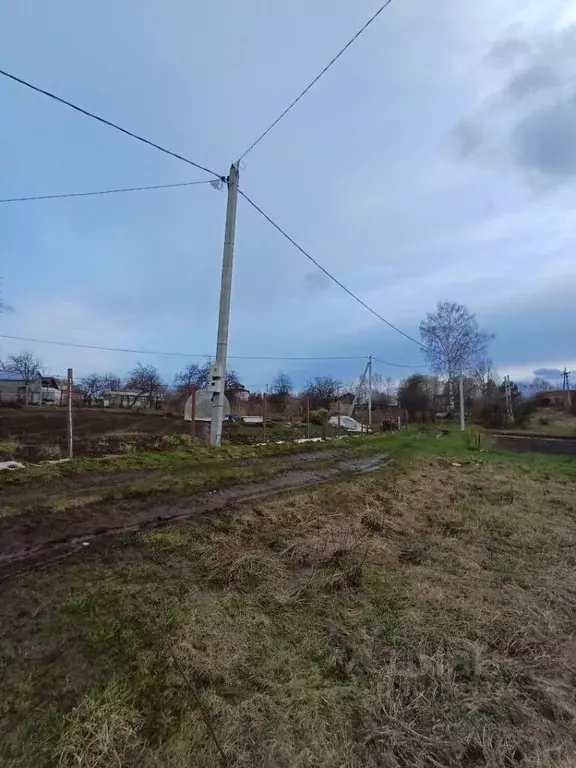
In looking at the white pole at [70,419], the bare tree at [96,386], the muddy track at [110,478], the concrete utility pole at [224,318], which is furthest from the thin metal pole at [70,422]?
the bare tree at [96,386]

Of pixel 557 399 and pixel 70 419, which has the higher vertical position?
pixel 557 399

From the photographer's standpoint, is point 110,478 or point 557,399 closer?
point 110,478

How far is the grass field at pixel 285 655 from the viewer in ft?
6.33

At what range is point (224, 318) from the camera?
1067 centimetres

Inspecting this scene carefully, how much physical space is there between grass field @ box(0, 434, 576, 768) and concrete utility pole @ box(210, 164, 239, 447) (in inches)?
234

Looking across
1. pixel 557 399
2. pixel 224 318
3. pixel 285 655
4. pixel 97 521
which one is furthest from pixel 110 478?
pixel 557 399

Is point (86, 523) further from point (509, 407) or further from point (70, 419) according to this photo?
point (509, 407)

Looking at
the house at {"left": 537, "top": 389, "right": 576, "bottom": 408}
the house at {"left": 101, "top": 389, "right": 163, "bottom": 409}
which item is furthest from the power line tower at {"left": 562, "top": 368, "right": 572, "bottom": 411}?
the house at {"left": 101, "top": 389, "right": 163, "bottom": 409}

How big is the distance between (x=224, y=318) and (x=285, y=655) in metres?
8.77

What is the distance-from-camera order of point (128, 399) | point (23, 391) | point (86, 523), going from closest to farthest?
point (86, 523) < point (23, 391) < point (128, 399)

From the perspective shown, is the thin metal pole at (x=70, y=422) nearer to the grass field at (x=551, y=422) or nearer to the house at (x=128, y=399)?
the house at (x=128, y=399)

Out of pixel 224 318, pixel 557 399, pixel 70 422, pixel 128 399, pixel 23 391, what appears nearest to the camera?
pixel 70 422

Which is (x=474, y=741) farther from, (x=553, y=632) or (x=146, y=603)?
(x=146, y=603)

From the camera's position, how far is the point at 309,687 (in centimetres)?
235
